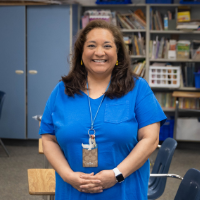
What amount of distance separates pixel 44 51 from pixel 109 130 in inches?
143

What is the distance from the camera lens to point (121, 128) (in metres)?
1.24

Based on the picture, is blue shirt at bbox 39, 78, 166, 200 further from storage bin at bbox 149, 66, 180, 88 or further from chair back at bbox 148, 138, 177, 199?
storage bin at bbox 149, 66, 180, 88

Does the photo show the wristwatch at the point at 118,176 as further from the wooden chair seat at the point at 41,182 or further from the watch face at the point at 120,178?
the wooden chair seat at the point at 41,182

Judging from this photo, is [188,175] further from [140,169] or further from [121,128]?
[121,128]

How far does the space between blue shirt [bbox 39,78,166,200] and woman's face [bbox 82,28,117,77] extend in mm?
142

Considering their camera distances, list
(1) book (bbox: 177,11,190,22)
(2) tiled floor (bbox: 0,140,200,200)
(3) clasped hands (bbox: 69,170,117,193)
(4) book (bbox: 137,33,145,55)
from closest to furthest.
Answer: (3) clasped hands (bbox: 69,170,117,193)
(2) tiled floor (bbox: 0,140,200,200)
(1) book (bbox: 177,11,190,22)
(4) book (bbox: 137,33,145,55)

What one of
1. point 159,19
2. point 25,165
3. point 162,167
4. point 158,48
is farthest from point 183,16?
point 25,165

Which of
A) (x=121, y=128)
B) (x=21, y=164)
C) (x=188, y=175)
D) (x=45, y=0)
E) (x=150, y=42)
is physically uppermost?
A: (x=45, y=0)

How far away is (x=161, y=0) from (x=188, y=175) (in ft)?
12.3

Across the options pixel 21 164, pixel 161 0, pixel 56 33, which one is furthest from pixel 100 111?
pixel 161 0

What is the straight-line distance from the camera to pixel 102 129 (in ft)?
4.09

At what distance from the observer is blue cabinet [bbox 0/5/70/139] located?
4.57 m

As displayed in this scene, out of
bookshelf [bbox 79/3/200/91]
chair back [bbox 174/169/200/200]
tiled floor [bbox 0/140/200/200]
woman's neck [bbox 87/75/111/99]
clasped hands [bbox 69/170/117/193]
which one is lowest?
tiled floor [bbox 0/140/200/200]

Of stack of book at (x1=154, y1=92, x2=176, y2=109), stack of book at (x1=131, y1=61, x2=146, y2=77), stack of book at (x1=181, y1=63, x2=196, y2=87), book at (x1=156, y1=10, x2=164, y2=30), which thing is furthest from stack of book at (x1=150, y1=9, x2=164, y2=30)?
stack of book at (x1=154, y1=92, x2=176, y2=109)
